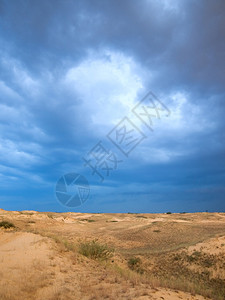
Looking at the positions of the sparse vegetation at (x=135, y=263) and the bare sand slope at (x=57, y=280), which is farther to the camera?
the sparse vegetation at (x=135, y=263)

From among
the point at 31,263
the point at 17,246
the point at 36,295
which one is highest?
the point at 17,246

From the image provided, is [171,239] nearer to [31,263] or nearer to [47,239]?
[47,239]

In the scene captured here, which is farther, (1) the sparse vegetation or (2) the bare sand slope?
(1) the sparse vegetation

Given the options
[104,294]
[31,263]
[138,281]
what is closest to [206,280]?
[138,281]

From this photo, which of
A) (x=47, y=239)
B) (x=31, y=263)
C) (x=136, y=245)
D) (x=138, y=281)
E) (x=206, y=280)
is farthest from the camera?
(x=136, y=245)

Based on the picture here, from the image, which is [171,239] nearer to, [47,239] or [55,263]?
[47,239]

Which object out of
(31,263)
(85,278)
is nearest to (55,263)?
(31,263)

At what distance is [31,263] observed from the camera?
876cm

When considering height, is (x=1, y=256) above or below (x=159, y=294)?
above

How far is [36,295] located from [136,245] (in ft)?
42.1

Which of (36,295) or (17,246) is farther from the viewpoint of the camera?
(17,246)

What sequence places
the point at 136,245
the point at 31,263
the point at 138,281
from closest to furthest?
the point at 138,281 → the point at 31,263 → the point at 136,245

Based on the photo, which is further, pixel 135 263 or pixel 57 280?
pixel 135 263

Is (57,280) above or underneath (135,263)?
underneath
